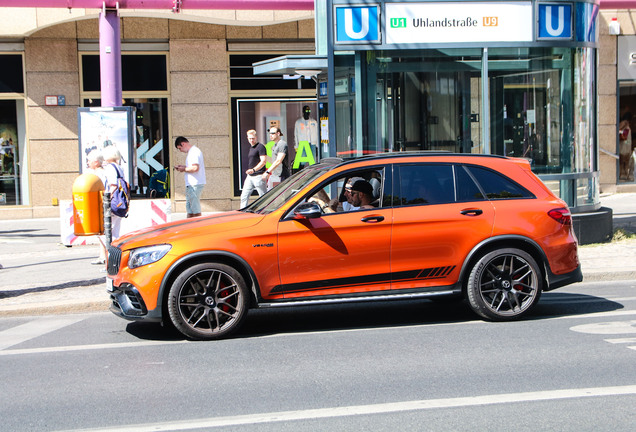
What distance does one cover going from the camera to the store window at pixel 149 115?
736 inches

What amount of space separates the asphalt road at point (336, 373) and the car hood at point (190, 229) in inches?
36.4

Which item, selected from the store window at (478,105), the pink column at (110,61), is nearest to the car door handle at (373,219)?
the store window at (478,105)

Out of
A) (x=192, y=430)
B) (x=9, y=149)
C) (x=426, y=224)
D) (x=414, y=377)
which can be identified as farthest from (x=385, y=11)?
(x=9, y=149)

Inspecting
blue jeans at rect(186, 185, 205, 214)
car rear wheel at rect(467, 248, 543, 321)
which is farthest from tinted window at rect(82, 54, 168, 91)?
car rear wheel at rect(467, 248, 543, 321)

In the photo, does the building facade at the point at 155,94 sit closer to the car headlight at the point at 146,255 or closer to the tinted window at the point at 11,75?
the tinted window at the point at 11,75

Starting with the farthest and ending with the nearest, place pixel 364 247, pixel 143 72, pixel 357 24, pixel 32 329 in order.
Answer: pixel 143 72 → pixel 357 24 → pixel 32 329 → pixel 364 247

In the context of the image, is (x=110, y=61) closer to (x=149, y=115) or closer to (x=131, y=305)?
(x=149, y=115)

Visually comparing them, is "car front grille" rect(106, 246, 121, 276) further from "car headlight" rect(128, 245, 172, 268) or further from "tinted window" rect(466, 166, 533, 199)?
"tinted window" rect(466, 166, 533, 199)

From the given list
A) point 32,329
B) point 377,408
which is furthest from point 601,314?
point 32,329

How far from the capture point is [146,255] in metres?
7.31

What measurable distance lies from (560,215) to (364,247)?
6.51 ft

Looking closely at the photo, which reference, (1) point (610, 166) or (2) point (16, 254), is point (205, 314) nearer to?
(2) point (16, 254)

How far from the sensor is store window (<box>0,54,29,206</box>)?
59.9 feet

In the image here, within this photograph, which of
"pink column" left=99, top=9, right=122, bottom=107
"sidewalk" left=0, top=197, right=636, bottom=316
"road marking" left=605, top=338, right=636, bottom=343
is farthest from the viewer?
"pink column" left=99, top=9, right=122, bottom=107
